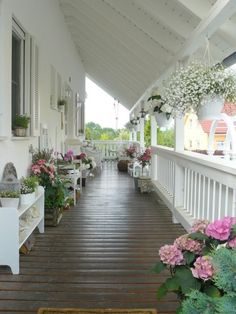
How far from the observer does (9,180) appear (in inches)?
143

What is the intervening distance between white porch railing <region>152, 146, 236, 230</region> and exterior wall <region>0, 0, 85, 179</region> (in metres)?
1.85

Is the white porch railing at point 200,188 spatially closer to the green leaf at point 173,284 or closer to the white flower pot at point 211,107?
the white flower pot at point 211,107

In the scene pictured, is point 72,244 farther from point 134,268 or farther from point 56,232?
point 134,268

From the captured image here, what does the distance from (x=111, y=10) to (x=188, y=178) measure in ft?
9.66

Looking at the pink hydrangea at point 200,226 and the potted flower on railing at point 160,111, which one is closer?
the pink hydrangea at point 200,226

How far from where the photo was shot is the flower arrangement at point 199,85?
2967mm

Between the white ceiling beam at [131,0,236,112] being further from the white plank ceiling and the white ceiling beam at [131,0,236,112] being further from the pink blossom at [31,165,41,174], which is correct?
the pink blossom at [31,165,41,174]

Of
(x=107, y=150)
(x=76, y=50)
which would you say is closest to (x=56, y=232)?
(x=76, y=50)

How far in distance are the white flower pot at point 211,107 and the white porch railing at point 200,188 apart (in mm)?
391

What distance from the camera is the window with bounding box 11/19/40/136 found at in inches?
173

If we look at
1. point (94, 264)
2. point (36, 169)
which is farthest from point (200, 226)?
point (36, 169)

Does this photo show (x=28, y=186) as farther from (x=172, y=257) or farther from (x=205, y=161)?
(x=172, y=257)

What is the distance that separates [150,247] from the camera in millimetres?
3762

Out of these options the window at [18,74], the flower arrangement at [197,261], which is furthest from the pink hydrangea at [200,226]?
the window at [18,74]
